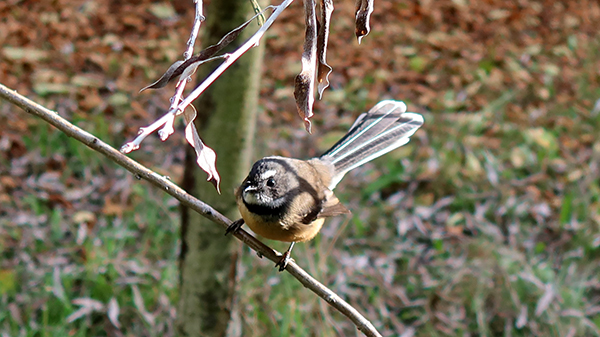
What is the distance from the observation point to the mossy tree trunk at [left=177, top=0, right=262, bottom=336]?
3.47m

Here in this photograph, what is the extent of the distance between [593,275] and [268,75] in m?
4.15

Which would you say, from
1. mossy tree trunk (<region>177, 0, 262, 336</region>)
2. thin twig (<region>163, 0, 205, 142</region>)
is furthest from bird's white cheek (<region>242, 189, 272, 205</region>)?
thin twig (<region>163, 0, 205, 142</region>)

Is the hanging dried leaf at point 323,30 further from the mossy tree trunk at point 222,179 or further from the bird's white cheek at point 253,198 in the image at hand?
the mossy tree trunk at point 222,179

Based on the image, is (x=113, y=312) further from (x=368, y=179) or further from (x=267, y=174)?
(x=368, y=179)

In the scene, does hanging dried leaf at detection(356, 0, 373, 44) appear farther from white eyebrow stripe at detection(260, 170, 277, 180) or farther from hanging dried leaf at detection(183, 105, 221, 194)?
white eyebrow stripe at detection(260, 170, 277, 180)

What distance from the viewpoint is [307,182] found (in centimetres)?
299

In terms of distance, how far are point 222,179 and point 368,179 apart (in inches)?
105

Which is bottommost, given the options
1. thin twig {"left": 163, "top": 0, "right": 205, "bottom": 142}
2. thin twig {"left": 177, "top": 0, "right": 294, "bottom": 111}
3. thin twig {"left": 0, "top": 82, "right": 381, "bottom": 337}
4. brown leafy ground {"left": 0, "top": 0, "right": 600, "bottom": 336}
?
brown leafy ground {"left": 0, "top": 0, "right": 600, "bottom": 336}

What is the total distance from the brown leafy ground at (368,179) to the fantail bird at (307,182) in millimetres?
574

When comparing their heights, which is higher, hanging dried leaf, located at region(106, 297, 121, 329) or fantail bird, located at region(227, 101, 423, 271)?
fantail bird, located at region(227, 101, 423, 271)

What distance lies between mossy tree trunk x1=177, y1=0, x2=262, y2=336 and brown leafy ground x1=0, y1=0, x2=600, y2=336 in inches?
22.1

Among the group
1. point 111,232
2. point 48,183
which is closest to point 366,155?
point 111,232

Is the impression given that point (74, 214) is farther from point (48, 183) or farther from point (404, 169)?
point (404, 169)

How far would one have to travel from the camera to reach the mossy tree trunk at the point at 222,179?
3.47 m
